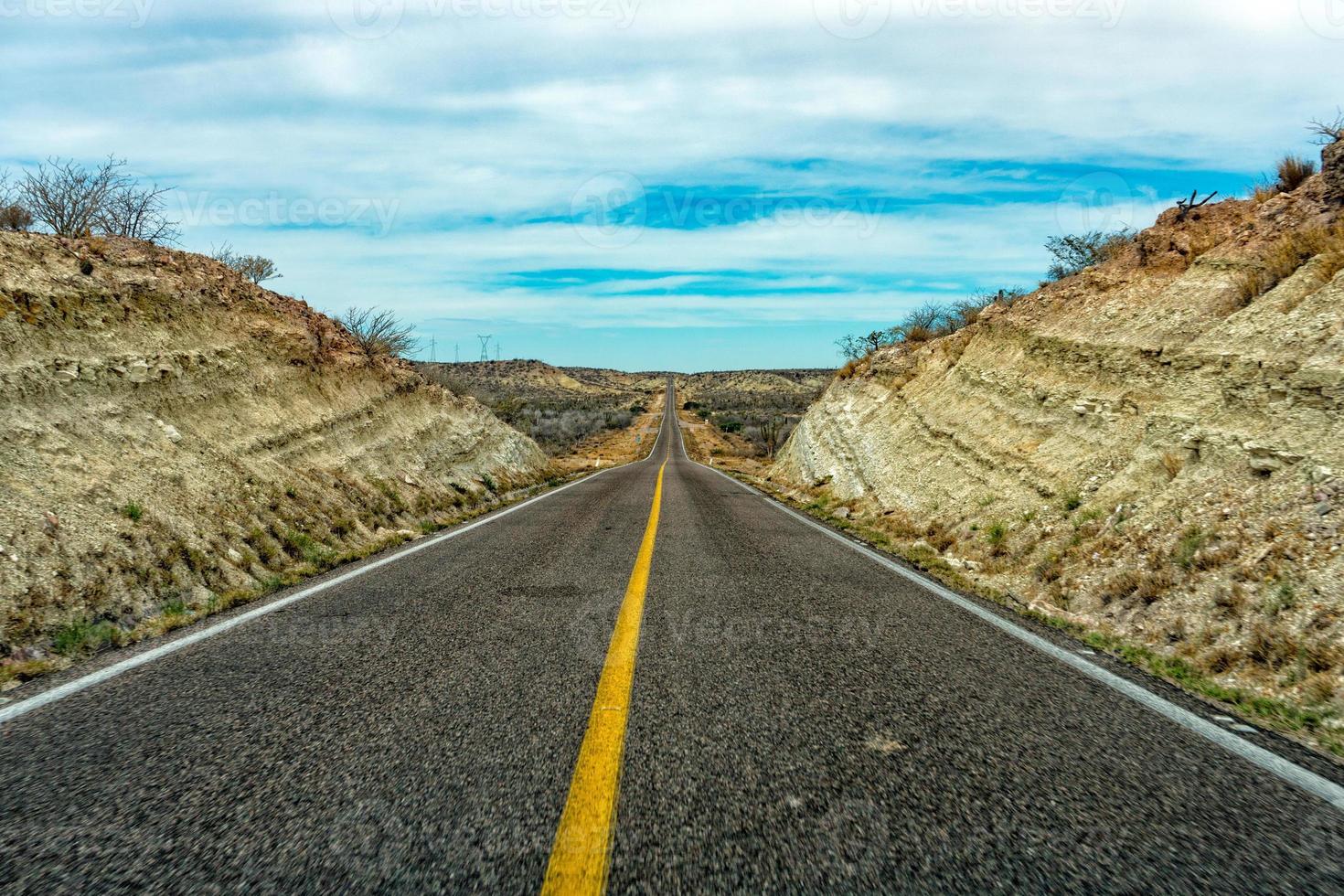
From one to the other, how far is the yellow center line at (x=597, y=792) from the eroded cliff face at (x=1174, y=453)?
384 centimetres

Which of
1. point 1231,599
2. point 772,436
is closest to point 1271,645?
point 1231,599

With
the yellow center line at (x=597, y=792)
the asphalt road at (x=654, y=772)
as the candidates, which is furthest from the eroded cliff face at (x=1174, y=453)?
the yellow center line at (x=597, y=792)

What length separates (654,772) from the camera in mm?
2852

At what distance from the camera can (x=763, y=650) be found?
4496 mm

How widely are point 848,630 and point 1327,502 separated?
157 inches

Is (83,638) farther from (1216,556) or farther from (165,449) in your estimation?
(1216,556)

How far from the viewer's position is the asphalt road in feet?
7.36

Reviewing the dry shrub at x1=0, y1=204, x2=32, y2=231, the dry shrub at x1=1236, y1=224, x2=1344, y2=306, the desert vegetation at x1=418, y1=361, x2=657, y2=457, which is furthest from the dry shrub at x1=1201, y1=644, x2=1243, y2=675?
the desert vegetation at x1=418, y1=361, x2=657, y2=457

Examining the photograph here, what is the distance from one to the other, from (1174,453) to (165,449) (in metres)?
11.6

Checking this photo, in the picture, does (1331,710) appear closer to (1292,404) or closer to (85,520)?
(1292,404)

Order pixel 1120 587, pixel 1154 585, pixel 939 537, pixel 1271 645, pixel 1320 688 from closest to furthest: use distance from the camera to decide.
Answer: pixel 1320 688
pixel 1271 645
pixel 1154 585
pixel 1120 587
pixel 939 537

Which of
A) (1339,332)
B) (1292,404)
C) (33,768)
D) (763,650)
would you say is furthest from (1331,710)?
(33,768)

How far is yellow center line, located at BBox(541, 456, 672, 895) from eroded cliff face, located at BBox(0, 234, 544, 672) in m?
3.81

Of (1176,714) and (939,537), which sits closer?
(1176,714)
